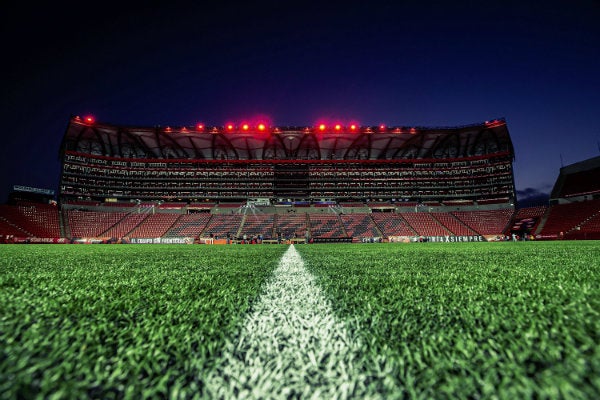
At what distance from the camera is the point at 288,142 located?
5544 centimetres

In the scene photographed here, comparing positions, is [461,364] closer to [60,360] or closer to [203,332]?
[203,332]

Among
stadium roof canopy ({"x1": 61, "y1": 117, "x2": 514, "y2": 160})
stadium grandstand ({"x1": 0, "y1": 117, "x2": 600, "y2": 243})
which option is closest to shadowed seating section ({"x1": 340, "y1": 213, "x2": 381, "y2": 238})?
stadium grandstand ({"x1": 0, "y1": 117, "x2": 600, "y2": 243})

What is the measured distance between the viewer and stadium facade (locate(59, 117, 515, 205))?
50.9 metres

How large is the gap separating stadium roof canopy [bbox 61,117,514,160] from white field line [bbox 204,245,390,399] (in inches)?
2014

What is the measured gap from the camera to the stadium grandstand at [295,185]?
43.7 m

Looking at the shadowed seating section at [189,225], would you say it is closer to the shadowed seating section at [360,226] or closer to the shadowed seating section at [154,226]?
the shadowed seating section at [154,226]

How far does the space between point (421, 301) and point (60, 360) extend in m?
1.80

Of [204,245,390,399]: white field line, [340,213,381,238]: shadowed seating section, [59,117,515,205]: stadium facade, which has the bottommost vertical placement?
[340,213,381,238]: shadowed seating section

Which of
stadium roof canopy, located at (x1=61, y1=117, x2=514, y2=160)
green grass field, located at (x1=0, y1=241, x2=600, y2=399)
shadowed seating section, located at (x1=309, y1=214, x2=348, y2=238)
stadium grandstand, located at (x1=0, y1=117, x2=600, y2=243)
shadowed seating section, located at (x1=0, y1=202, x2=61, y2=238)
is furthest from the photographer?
stadium roof canopy, located at (x1=61, y1=117, x2=514, y2=160)

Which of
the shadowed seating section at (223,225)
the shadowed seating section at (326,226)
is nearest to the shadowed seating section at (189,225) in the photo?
the shadowed seating section at (223,225)

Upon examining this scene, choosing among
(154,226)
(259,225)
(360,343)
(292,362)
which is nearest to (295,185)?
(259,225)

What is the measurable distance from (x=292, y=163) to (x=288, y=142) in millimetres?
4119

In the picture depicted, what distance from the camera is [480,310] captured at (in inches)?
61.0

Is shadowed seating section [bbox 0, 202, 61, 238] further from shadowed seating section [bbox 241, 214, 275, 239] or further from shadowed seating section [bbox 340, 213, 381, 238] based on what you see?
shadowed seating section [bbox 340, 213, 381, 238]
